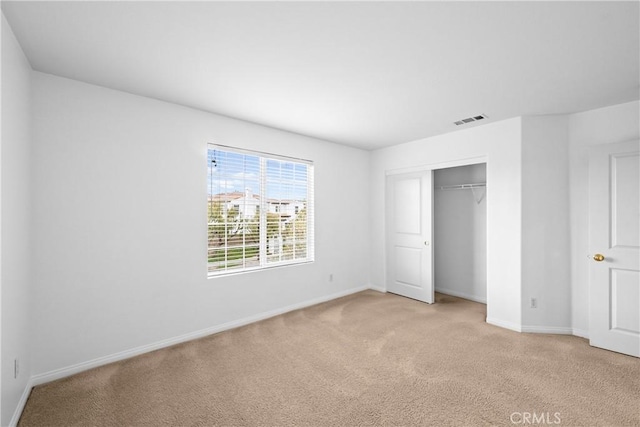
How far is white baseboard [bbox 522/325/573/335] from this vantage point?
3.23 m

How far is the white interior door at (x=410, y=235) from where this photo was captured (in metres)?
4.38

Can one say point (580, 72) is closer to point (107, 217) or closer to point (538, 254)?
point (538, 254)

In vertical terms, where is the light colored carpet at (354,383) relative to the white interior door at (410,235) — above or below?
below

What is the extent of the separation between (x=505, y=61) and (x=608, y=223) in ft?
6.99

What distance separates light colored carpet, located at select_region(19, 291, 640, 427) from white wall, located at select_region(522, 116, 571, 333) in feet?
0.96

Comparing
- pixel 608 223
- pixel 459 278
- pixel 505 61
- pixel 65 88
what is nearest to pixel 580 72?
pixel 505 61

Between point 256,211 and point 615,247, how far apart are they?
398 centimetres

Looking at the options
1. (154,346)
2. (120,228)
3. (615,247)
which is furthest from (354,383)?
(615,247)

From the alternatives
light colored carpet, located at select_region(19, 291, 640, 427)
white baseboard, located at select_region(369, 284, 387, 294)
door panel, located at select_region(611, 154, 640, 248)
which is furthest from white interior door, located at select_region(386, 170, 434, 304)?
door panel, located at select_region(611, 154, 640, 248)

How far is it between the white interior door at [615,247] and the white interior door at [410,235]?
5.99 feet

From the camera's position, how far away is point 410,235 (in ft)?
15.2

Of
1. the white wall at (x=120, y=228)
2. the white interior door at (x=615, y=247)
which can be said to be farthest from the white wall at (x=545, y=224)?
the white wall at (x=120, y=228)

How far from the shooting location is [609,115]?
9.82 feet

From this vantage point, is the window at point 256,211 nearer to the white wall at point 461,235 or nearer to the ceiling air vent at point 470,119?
the ceiling air vent at point 470,119
